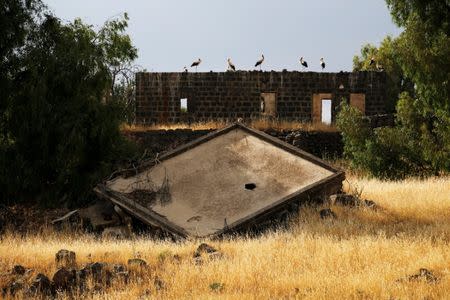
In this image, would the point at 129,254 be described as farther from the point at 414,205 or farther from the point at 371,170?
the point at 371,170

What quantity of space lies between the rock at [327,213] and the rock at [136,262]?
425 centimetres

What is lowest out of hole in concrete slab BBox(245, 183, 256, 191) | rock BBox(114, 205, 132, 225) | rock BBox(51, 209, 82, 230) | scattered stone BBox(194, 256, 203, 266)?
rock BBox(51, 209, 82, 230)

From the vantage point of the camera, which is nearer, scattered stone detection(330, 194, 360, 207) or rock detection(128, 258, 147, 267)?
rock detection(128, 258, 147, 267)

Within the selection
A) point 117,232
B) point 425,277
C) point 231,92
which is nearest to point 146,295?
point 425,277

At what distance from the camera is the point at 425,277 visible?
7738mm

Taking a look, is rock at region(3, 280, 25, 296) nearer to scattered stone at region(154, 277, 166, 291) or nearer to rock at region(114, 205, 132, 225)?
scattered stone at region(154, 277, 166, 291)

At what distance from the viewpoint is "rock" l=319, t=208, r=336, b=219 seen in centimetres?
1184

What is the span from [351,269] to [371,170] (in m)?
12.8

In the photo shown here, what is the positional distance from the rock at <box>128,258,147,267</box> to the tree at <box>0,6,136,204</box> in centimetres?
622

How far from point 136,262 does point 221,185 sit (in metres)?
4.65

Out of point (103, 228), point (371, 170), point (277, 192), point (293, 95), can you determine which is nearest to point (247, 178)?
point (277, 192)

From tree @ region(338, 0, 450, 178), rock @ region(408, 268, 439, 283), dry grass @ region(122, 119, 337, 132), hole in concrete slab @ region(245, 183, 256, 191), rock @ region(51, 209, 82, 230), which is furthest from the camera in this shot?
dry grass @ region(122, 119, 337, 132)

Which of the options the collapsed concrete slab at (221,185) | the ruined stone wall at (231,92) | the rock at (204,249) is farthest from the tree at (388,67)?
the rock at (204,249)

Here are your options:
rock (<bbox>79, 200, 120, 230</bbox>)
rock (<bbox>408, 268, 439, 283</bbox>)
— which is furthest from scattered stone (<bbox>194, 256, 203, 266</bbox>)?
rock (<bbox>79, 200, 120, 230</bbox>)
